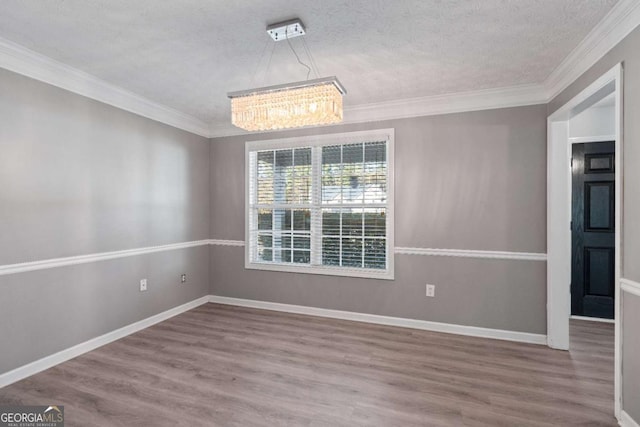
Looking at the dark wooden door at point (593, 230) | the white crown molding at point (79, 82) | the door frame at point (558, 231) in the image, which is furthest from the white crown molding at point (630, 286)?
A: the white crown molding at point (79, 82)

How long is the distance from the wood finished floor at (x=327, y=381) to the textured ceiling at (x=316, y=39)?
2.46 m

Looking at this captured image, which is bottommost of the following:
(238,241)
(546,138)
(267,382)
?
(267,382)

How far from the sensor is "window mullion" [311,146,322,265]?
4.02 m

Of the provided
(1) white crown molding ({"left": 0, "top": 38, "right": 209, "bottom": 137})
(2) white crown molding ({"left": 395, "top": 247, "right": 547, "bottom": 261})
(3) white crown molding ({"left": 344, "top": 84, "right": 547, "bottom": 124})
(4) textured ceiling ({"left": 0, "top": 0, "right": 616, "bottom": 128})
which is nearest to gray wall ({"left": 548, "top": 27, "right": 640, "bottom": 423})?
(4) textured ceiling ({"left": 0, "top": 0, "right": 616, "bottom": 128})

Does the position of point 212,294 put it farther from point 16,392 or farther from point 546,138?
point 546,138

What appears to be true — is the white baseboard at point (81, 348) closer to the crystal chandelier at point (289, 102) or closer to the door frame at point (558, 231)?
the crystal chandelier at point (289, 102)

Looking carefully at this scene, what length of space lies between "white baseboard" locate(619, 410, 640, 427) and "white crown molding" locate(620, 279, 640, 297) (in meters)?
0.72

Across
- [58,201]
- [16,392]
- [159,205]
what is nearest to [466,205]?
[159,205]

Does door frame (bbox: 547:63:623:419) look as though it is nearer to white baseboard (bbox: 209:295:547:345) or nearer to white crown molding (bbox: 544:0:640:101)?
white baseboard (bbox: 209:295:547:345)

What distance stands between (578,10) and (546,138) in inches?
56.4

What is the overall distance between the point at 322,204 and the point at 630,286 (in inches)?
110

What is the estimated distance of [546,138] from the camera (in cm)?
313

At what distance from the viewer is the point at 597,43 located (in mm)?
2197

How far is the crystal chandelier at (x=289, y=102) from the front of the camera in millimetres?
2076
